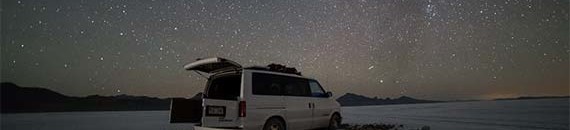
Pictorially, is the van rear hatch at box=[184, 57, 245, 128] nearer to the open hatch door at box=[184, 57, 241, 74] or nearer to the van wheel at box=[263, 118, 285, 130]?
the open hatch door at box=[184, 57, 241, 74]

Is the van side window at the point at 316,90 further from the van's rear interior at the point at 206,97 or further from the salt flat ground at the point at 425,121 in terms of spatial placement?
the salt flat ground at the point at 425,121

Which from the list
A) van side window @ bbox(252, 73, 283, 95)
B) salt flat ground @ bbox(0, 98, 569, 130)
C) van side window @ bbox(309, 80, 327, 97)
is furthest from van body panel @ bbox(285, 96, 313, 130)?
salt flat ground @ bbox(0, 98, 569, 130)

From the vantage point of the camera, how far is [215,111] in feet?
29.0

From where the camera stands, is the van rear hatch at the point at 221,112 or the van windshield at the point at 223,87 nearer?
the van rear hatch at the point at 221,112

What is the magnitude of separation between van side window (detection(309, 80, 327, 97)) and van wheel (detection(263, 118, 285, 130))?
1836 millimetres

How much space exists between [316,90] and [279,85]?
79.8 inches

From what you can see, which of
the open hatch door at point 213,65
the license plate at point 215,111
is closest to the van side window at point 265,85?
the open hatch door at point 213,65

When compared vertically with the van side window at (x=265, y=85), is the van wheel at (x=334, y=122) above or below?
below

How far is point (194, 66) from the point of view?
983cm

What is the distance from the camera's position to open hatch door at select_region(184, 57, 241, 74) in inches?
362

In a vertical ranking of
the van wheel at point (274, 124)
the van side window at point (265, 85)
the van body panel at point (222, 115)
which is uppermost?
the van side window at point (265, 85)

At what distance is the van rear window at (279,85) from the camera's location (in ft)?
30.8

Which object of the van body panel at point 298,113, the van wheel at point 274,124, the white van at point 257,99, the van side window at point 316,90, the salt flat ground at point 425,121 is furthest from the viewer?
the salt flat ground at point 425,121

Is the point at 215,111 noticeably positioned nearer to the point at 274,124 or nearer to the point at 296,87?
the point at 274,124
